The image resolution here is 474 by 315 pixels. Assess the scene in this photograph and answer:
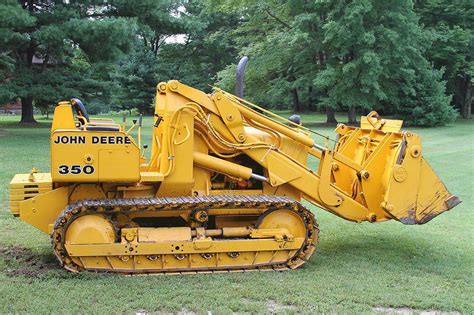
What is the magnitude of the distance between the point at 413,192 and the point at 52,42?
1710 centimetres

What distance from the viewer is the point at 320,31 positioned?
34.1 metres

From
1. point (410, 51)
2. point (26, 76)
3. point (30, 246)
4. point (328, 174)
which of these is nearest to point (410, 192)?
point (328, 174)

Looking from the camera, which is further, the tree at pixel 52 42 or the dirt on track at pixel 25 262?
the tree at pixel 52 42

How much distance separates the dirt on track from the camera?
6.21 m

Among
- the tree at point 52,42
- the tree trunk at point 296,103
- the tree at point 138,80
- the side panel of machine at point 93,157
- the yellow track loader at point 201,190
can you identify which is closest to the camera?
the side panel of machine at point 93,157

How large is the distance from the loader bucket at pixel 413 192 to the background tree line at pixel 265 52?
15.8 meters

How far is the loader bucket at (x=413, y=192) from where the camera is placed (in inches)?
275

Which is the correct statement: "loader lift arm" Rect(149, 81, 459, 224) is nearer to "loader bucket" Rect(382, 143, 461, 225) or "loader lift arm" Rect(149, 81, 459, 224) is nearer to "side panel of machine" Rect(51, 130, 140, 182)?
"loader bucket" Rect(382, 143, 461, 225)

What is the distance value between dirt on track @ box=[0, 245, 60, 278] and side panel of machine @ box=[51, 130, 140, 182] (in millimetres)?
1077

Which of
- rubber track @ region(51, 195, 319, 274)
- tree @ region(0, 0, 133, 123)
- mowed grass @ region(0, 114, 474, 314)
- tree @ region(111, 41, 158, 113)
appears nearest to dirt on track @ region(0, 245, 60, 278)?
mowed grass @ region(0, 114, 474, 314)

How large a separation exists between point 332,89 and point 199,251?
1082 inches

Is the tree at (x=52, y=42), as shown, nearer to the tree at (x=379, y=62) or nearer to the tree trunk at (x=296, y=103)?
the tree at (x=379, y=62)

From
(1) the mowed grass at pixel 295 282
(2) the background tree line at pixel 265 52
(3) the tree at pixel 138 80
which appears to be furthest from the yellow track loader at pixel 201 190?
(3) the tree at pixel 138 80

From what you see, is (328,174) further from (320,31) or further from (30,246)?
(320,31)
